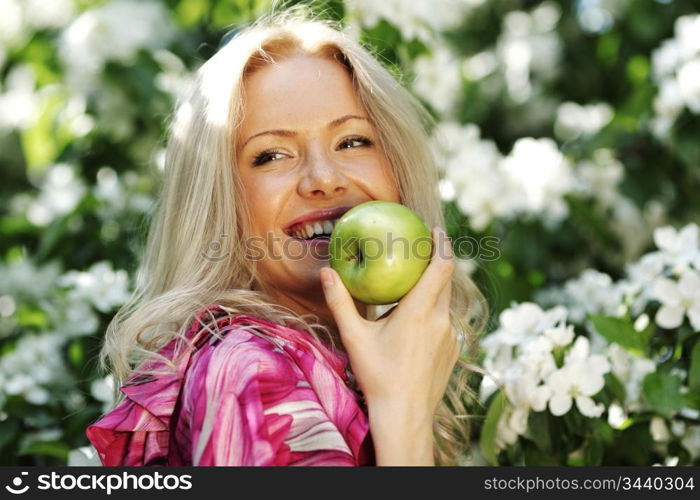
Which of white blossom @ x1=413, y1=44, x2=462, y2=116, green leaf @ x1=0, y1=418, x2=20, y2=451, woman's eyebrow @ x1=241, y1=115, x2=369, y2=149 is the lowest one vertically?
green leaf @ x1=0, y1=418, x2=20, y2=451

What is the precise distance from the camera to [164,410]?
1.39 metres

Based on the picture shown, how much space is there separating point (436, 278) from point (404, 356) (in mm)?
184

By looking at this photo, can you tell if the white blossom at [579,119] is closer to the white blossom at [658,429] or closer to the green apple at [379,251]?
the white blossom at [658,429]

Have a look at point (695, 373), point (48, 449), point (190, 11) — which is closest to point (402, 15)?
point (190, 11)

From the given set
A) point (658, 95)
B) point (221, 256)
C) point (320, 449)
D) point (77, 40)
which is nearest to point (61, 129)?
point (77, 40)

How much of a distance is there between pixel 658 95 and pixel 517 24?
4.26 ft

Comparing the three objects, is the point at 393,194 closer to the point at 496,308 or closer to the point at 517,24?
the point at 496,308

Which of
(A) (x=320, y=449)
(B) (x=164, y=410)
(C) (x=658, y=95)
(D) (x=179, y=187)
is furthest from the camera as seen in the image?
(C) (x=658, y=95)

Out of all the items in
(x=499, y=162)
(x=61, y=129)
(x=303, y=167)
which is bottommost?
(x=303, y=167)

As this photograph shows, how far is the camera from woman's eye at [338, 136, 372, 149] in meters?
1.80

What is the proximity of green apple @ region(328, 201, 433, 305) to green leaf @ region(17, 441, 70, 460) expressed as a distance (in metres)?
1.09

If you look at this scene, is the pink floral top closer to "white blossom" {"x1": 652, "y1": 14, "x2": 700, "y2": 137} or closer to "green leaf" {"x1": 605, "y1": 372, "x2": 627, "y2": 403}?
"green leaf" {"x1": 605, "y1": 372, "x2": 627, "y2": 403}

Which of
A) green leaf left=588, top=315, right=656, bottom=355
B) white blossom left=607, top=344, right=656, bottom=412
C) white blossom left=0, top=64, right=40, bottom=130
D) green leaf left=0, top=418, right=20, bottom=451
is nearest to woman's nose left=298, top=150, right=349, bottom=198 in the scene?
green leaf left=588, top=315, right=656, bottom=355

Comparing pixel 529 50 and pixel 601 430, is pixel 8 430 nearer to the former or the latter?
pixel 601 430
